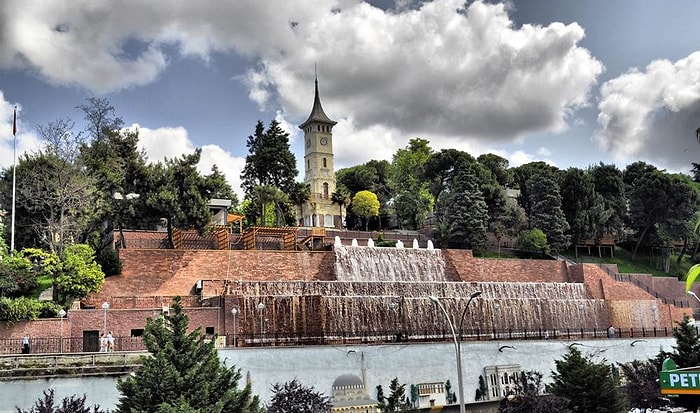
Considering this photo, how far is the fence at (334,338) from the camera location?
29312 mm

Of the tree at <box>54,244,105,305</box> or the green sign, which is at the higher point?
the tree at <box>54,244,105,305</box>

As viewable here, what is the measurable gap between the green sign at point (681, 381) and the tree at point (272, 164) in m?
55.2

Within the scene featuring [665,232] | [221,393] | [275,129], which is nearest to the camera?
[221,393]

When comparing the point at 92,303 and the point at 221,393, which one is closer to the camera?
the point at 221,393

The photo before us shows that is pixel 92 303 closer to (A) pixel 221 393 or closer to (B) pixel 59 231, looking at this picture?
(B) pixel 59 231

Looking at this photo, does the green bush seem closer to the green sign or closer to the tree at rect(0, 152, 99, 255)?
the tree at rect(0, 152, 99, 255)

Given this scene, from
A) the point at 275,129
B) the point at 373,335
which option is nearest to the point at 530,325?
the point at 373,335

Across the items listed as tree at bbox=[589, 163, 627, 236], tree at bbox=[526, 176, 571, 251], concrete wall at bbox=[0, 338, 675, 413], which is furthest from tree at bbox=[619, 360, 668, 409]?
tree at bbox=[589, 163, 627, 236]

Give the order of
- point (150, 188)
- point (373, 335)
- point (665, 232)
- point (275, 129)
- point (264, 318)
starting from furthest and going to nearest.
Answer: point (275, 129)
point (665, 232)
point (150, 188)
point (373, 335)
point (264, 318)

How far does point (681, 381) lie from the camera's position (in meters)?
14.0

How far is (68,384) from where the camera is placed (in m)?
25.5

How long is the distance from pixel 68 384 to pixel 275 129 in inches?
1877

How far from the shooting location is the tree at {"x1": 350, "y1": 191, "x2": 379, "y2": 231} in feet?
239

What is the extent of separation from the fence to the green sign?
9.68 meters
